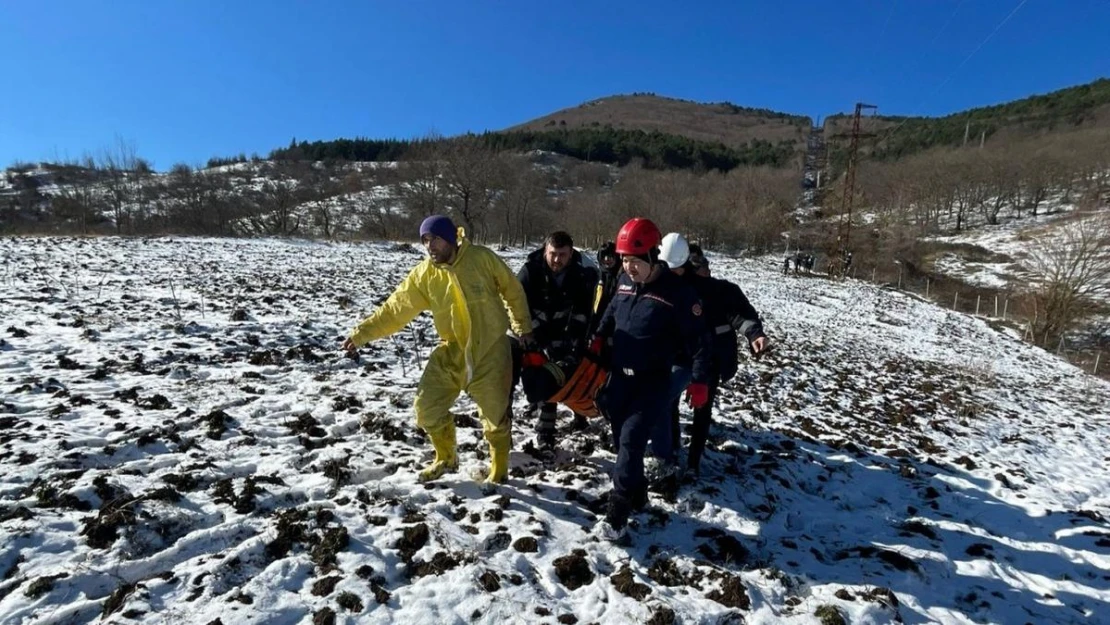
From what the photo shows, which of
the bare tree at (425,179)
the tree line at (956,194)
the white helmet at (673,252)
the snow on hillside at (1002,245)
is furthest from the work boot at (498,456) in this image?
the tree line at (956,194)

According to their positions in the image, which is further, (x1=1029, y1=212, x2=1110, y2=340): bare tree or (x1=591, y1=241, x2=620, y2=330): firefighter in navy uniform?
(x1=1029, y1=212, x2=1110, y2=340): bare tree

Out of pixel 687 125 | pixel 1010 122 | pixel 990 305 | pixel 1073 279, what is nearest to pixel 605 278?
pixel 1073 279

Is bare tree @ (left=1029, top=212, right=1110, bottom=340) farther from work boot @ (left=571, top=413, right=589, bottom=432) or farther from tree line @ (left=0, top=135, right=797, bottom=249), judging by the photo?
work boot @ (left=571, top=413, right=589, bottom=432)

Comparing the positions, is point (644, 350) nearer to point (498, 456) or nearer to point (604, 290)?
point (604, 290)

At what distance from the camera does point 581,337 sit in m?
5.19

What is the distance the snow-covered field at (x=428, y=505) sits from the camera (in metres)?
3.35

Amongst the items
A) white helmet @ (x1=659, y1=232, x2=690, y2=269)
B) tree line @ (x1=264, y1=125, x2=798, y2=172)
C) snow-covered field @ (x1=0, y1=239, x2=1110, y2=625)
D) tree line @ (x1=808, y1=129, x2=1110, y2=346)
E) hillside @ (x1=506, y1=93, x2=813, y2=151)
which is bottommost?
snow-covered field @ (x1=0, y1=239, x2=1110, y2=625)

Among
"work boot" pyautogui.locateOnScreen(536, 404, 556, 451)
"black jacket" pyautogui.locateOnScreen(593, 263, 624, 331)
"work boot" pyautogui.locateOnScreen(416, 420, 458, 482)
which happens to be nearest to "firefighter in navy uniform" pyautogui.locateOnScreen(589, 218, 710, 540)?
"black jacket" pyautogui.locateOnScreen(593, 263, 624, 331)

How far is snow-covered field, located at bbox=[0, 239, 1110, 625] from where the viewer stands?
335 centimetres

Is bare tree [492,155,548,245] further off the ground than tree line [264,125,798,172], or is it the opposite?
tree line [264,125,798,172]

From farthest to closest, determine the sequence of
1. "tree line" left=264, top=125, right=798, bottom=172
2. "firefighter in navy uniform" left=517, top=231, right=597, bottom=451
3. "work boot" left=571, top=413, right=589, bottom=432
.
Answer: "tree line" left=264, top=125, right=798, bottom=172
"work boot" left=571, top=413, right=589, bottom=432
"firefighter in navy uniform" left=517, top=231, right=597, bottom=451

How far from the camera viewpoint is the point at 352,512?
4070 millimetres

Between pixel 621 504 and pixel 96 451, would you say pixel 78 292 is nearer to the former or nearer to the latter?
pixel 96 451

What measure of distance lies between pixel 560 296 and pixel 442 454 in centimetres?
180
